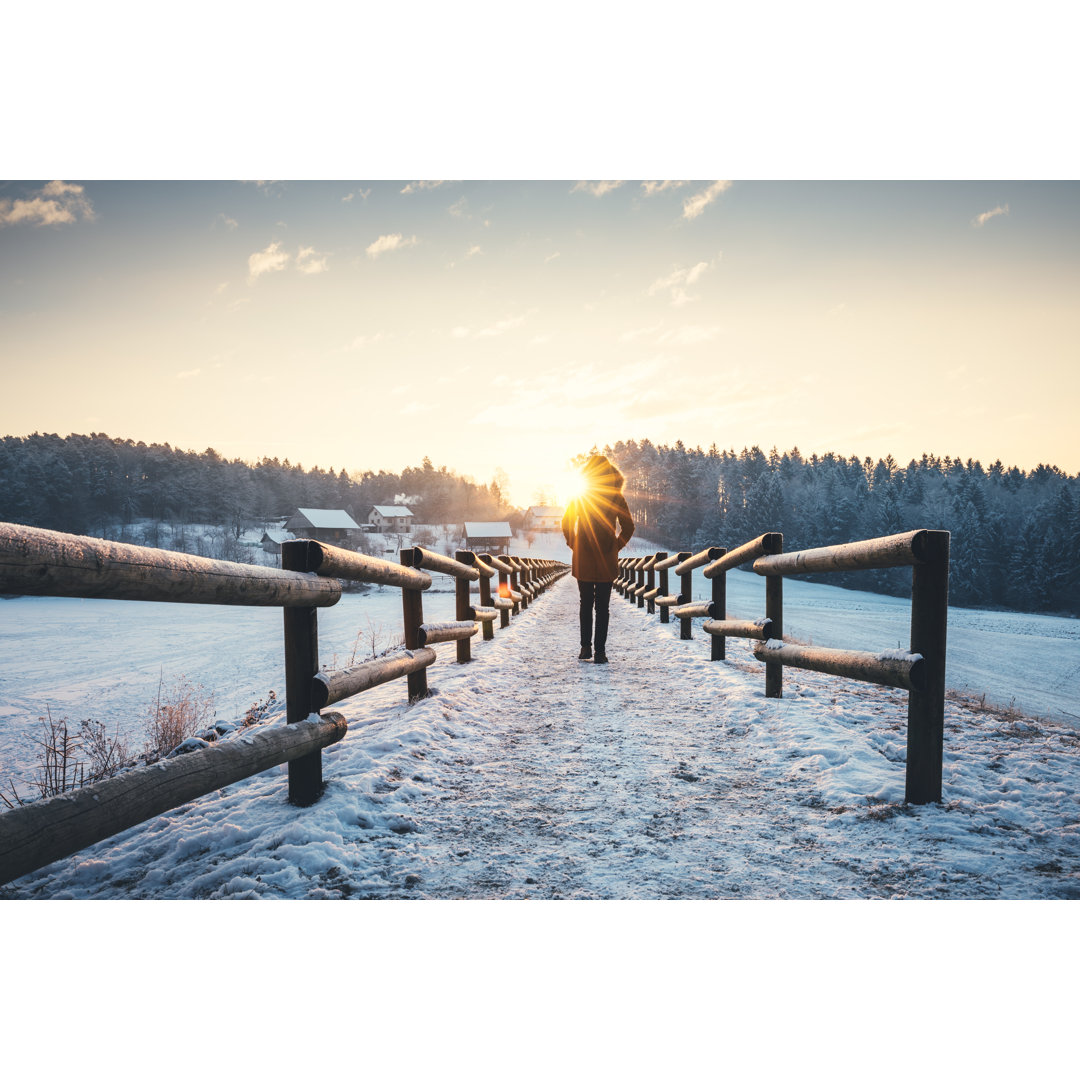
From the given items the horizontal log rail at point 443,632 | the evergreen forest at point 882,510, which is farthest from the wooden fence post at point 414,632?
the evergreen forest at point 882,510

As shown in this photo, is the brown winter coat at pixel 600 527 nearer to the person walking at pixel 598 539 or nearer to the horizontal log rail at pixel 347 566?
the person walking at pixel 598 539

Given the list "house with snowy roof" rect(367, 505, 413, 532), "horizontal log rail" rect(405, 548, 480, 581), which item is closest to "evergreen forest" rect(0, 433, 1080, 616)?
"house with snowy roof" rect(367, 505, 413, 532)

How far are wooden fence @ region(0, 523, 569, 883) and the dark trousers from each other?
3.09 meters

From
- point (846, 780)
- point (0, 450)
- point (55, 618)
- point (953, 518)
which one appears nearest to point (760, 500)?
point (953, 518)

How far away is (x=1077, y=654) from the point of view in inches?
816

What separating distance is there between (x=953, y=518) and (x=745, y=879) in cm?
7670

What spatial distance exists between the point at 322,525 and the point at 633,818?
247 ft

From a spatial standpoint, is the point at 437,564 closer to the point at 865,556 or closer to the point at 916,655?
the point at 865,556

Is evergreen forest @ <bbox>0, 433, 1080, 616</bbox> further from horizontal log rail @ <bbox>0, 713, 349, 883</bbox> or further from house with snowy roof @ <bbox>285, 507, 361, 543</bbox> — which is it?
horizontal log rail @ <bbox>0, 713, 349, 883</bbox>

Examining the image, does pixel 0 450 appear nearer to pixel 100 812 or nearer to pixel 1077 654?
pixel 100 812

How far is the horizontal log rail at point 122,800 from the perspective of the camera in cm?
140

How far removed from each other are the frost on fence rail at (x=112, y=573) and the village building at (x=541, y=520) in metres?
104

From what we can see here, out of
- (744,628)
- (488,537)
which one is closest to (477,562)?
(744,628)

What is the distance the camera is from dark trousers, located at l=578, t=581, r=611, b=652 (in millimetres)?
6535
